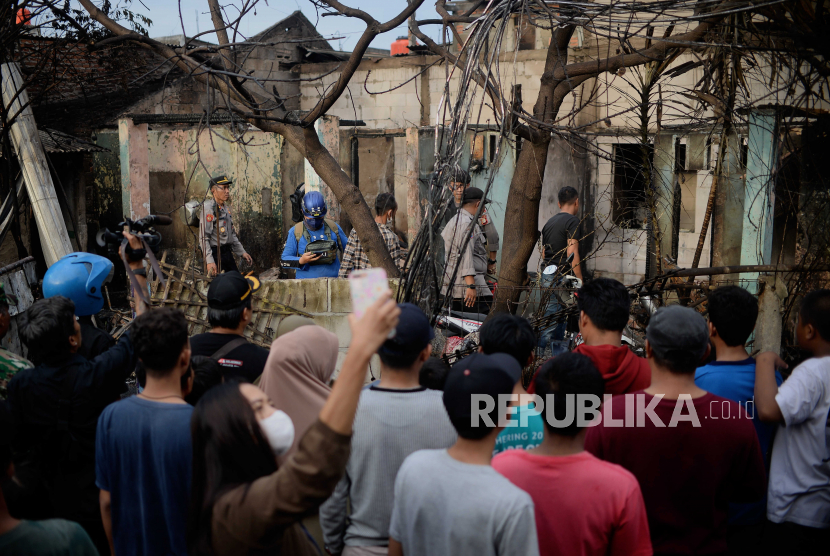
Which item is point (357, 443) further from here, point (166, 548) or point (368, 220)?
point (368, 220)

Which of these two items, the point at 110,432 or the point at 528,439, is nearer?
the point at 110,432

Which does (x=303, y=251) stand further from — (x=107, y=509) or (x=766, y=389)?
(x=766, y=389)

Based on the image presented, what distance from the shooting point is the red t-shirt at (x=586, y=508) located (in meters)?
2.02

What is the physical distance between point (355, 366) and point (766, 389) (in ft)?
6.30

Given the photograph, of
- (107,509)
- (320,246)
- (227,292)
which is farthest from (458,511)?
(320,246)

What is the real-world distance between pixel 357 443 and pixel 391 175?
11905 mm

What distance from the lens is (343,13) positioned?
17.4 feet

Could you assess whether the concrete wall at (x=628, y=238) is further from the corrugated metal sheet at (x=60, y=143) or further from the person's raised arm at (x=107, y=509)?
the person's raised arm at (x=107, y=509)

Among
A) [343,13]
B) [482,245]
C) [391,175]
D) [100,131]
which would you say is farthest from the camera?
[391,175]

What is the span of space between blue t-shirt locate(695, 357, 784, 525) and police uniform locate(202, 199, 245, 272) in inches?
241

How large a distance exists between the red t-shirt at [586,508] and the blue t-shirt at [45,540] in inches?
49.4

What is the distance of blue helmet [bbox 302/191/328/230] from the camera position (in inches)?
273

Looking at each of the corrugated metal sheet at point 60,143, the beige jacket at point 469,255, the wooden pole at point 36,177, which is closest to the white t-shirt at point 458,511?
the beige jacket at point 469,255

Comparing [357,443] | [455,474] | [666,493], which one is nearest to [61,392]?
[357,443]
